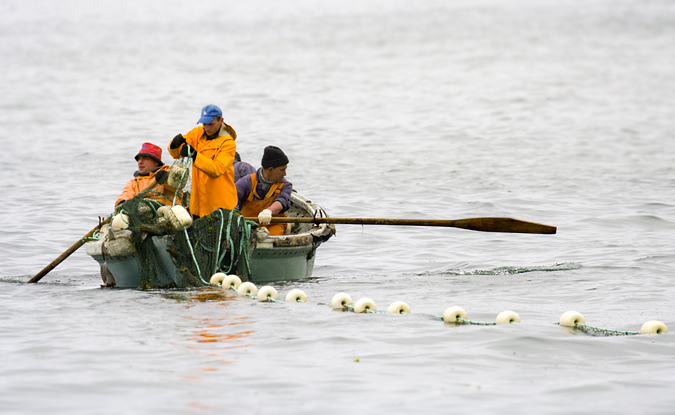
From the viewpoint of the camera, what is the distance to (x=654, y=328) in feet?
25.4

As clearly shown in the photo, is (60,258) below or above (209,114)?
below

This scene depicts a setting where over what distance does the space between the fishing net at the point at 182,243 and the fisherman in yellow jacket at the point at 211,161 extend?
27 centimetres

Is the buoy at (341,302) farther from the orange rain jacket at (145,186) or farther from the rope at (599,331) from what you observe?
the orange rain jacket at (145,186)

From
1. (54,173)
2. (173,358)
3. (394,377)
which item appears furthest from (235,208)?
(54,173)

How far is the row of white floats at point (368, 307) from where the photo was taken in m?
7.84

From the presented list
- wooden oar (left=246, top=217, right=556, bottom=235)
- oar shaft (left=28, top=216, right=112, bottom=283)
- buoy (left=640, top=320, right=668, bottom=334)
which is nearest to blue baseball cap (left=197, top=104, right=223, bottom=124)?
wooden oar (left=246, top=217, right=556, bottom=235)

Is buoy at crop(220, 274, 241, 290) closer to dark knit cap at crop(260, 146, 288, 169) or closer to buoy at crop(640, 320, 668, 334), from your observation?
dark knit cap at crop(260, 146, 288, 169)

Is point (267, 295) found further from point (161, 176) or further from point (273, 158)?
point (161, 176)

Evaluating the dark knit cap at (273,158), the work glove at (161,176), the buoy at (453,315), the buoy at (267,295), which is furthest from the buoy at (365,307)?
the work glove at (161,176)

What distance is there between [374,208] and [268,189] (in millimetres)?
5805

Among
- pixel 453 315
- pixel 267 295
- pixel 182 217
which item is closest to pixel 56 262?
pixel 182 217

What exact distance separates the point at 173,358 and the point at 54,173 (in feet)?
44.4

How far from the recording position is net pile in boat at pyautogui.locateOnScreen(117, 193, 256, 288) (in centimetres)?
932

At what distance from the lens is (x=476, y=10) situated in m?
57.6
